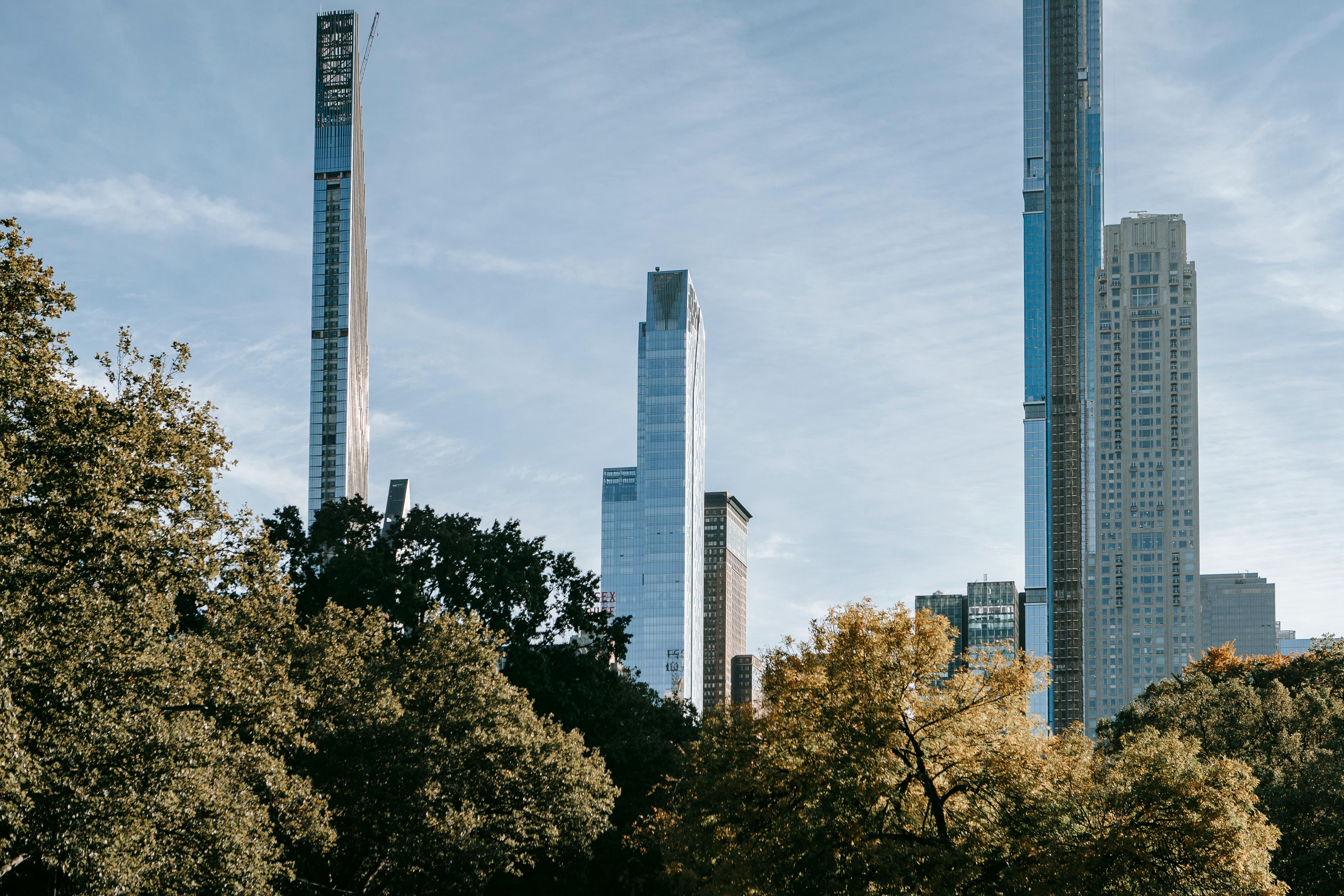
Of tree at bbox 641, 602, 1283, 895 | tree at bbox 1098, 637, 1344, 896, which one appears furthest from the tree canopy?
tree at bbox 1098, 637, 1344, 896

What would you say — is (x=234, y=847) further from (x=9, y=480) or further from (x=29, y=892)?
(x=29, y=892)

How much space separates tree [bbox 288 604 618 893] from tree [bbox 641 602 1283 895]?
1094 cm

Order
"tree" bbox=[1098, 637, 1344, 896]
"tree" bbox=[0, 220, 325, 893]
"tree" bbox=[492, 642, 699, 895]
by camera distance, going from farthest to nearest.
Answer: "tree" bbox=[492, 642, 699, 895]
"tree" bbox=[1098, 637, 1344, 896]
"tree" bbox=[0, 220, 325, 893]

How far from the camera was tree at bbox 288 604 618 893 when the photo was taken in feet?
141

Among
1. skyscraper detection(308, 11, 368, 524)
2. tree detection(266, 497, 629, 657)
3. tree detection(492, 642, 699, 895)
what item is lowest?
tree detection(492, 642, 699, 895)

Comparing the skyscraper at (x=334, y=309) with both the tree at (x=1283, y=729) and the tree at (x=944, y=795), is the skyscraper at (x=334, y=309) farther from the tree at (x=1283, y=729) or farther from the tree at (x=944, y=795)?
the tree at (x=944, y=795)

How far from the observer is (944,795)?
31.3 metres

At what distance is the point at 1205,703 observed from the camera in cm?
6347

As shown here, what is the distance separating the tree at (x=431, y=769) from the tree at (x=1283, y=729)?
19.0 meters

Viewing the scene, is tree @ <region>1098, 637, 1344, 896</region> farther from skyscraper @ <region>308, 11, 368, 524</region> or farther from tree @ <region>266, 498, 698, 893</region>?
skyscraper @ <region>308, 11, 368, 524</region>

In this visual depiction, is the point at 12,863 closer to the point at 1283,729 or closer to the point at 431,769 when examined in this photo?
Result: the point at 431,769

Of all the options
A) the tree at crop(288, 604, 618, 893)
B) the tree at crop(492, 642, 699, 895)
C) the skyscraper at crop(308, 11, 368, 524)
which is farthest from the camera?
the skyscraper at crop(308, 11, 368, 524)

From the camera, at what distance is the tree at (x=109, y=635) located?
83.8 ft

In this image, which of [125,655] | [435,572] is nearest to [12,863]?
[125,655]
